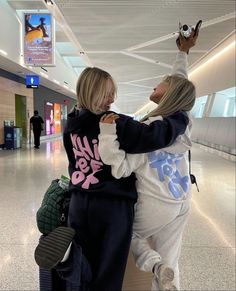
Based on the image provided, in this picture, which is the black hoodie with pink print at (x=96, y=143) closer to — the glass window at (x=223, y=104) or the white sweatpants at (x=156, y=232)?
the white sweatpants at (x=156, y=232)

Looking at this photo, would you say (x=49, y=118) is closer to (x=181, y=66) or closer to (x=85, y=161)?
(x=181, y=66)

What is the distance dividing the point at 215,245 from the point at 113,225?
7.13 ft

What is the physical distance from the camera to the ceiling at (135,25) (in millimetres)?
8680

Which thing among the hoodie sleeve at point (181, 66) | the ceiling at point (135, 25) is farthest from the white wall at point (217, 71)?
the hoodie sleeve at point (181, 66)

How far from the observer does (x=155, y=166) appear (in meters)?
1.56

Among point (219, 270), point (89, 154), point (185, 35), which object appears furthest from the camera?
point (219, 270)

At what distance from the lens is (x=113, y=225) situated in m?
1.48

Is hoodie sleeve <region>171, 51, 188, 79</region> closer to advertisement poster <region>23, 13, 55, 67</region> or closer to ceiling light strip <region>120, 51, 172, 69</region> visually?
advertisement poster <region>23, 13, 55, 67</region>

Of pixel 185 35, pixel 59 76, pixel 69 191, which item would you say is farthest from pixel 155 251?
pixel 59 76

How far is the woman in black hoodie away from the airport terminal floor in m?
0.44

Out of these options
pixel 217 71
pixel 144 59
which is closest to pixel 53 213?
pixel 217 71

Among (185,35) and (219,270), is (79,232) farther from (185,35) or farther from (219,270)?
(219,270)

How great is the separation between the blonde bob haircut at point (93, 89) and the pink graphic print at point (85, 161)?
15 centimetres

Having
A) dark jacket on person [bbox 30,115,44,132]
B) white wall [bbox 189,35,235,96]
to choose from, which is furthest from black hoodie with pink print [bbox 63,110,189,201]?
dark jacket on person [bbox 30,115,44,132]
